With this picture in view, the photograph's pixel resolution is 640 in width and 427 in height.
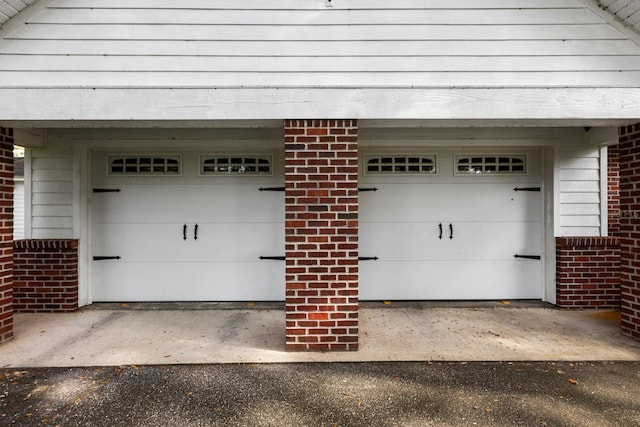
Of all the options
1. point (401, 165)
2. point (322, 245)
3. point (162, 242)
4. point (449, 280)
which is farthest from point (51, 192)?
point (449, 280)

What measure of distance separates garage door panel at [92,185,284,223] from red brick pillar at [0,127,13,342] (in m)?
1.06

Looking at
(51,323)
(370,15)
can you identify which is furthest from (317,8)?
(51,323)

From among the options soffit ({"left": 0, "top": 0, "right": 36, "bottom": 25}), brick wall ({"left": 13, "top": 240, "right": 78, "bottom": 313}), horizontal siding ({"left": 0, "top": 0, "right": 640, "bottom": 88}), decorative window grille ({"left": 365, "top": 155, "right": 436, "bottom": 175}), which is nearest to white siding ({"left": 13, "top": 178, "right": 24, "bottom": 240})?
brick wall ({"left": 13, "top": 240, "right": 78, "bottom": 313})

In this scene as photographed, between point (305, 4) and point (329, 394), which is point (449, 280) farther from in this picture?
point (305, 4)

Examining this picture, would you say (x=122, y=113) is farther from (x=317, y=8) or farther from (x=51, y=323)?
(x=51, y=323)

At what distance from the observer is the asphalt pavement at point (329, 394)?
79.2 inches

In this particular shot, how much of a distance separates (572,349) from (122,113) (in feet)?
15.3

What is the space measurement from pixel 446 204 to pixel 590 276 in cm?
198

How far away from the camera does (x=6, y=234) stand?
10.3 feet

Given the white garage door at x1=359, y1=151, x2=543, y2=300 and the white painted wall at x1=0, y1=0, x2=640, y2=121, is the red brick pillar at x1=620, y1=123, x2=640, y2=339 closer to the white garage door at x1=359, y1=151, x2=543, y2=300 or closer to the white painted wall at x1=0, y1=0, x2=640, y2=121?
the white painted wall at x1=0, y1=0, x2=640, y2=121

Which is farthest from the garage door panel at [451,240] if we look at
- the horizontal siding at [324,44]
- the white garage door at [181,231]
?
the horizontal siding at [324,44]

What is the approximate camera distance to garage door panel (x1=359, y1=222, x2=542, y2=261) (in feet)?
14.1

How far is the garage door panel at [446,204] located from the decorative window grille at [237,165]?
56.3 inches

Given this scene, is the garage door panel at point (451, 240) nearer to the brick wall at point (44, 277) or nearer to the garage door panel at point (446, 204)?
the garage door panel at point (446, 204)
